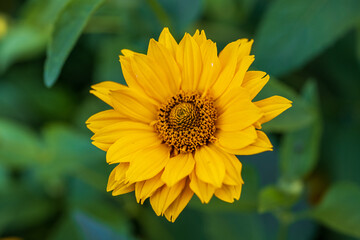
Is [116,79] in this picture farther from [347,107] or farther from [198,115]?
[347,107]

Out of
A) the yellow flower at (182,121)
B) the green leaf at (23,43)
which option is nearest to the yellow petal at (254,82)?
the yellow flower at (182,121)

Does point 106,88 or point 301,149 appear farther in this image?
point 301,149

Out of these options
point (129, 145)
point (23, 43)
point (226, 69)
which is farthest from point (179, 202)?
point (23, 43)

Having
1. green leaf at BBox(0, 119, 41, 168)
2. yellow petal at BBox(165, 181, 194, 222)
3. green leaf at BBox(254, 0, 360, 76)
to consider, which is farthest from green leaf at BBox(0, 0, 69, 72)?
yellow petal at BBox(165, 181, 194, 222)

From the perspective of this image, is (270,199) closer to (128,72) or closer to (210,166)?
(210,166)

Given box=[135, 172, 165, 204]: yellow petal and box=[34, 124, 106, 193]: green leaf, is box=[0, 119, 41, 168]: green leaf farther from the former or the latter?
box=[135, 172, 165, 204]: yellow petal
